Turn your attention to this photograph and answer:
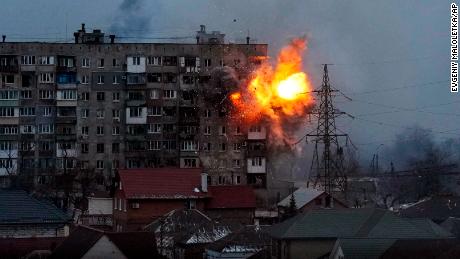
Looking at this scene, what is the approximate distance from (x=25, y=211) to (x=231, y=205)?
2027 centimetres

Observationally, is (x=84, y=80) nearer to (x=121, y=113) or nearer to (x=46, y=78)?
(x=46, y=78)

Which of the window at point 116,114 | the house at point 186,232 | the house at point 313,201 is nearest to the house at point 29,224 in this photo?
the house at point 186,232

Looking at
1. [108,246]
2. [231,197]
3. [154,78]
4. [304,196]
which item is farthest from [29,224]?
[154,78]

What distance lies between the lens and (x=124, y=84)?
87.0 metres

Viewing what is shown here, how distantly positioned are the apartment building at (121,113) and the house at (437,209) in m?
21.8

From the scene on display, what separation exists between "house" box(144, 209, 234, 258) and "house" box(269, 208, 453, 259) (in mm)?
4668

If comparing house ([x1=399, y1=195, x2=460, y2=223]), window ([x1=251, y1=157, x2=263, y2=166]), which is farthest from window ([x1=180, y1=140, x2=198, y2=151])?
house ([x1=399, y1=195, x2=460, y2=223])

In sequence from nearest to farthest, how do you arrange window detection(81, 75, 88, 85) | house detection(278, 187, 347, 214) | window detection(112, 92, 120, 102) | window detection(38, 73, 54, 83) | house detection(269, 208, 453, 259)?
house detection(269, 208, 453, 259), house detection(278, 187, 347, 214), window detection(38, 73, 54, 83), window detection(81, 75, 88, 85), window detection(112, 92, 120, 102)

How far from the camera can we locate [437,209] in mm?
66938

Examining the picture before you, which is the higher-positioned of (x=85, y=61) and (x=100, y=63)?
(x=85, y=61)

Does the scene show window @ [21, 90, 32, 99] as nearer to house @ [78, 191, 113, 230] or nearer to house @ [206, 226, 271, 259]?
house @ [78, 191, 113, 230]

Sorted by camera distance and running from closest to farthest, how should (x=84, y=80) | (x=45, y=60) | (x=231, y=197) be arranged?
(x=231, y=197), (x=45, y=60), (x=84, y=80)

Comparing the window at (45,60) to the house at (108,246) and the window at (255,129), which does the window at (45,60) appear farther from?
the house at (108,246)

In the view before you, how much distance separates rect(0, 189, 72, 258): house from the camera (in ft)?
163
